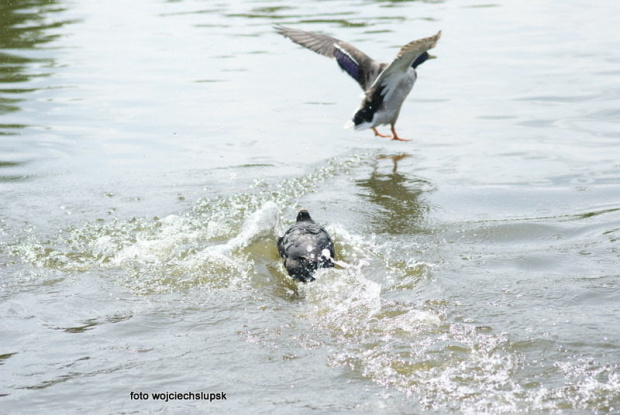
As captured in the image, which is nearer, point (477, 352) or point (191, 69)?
point (477, 352)

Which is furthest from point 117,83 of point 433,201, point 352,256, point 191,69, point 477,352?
point 477,352

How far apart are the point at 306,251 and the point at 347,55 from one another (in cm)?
454

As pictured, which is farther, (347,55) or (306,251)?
(347,55)

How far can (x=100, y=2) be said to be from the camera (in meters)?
20.3

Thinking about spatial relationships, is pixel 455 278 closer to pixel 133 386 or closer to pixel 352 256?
pixel 352 256

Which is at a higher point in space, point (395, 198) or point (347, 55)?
point (347, 55)

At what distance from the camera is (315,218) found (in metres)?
7.07

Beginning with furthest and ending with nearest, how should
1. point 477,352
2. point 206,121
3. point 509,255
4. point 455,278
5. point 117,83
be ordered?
1. point 117,83
2. point 206,121
3. point 509,255
4. point 455,278
5. point 477,352

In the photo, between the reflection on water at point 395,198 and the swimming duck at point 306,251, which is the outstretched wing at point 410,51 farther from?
the swimming duck at point 306,251

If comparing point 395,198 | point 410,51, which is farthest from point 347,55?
point 395,198

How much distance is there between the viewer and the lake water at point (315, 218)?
427 centimetres

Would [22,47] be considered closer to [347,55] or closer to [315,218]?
[347,55]

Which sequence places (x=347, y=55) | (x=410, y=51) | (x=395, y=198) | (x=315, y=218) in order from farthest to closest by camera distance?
(x=347, y=55) → (x=410, y=51) → (x=395, y=198) → (x=315, y=218)

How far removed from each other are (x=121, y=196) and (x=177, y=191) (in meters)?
0.49
